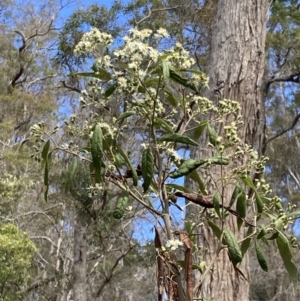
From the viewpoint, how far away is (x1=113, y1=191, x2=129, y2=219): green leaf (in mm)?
1415

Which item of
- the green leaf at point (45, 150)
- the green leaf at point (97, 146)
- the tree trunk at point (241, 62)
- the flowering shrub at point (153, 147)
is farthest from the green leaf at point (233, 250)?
the tree trunk at point (241, 62)

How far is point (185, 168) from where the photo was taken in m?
1.42

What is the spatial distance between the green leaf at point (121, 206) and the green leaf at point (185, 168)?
0.40ft

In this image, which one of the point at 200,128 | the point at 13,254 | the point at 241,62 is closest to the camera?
the point at 200,128

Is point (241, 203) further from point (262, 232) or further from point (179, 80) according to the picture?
point (179, 80)

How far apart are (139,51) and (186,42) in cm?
832

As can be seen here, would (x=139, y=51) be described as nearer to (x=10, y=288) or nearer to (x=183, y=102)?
(x=183, y=102)

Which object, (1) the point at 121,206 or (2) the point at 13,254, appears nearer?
(1) the point at 121,206

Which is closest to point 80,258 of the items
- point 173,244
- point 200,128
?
point 200,128

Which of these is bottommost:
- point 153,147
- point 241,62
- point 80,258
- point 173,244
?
point 173,244

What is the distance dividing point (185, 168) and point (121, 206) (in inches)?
6.9

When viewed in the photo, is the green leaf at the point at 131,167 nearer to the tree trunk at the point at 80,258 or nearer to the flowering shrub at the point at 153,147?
the flowering shrub at the point at 153,147

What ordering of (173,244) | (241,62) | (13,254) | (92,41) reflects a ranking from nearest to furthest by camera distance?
(173,244)
(92,41)
(241,62)
(13,254)

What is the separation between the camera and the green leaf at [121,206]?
1415mm
